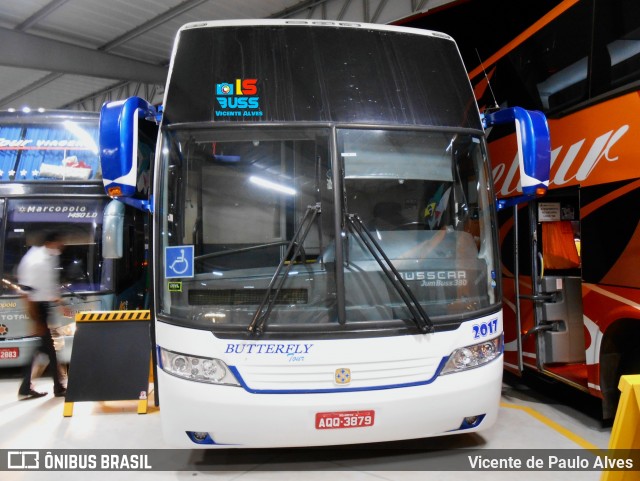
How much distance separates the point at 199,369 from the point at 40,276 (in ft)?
10.2

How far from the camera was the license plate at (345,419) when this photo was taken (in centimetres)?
320

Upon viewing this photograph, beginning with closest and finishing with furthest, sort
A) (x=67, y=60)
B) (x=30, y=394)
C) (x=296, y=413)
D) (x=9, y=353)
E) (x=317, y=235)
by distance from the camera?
1. (x=296, y=413)
2. (x=317, y=235)
3. (x=30, y=394)
4. (x=9, y=353)
5. (x=67, y=60)

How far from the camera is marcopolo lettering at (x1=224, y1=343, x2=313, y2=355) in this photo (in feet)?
10.5

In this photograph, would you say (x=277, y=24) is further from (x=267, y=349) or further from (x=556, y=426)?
(x=556, y=426)

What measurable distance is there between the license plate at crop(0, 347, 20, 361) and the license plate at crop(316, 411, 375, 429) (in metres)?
4.67

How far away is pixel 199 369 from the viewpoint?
326cm

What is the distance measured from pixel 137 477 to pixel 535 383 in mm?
4450

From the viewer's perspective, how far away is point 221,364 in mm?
3217

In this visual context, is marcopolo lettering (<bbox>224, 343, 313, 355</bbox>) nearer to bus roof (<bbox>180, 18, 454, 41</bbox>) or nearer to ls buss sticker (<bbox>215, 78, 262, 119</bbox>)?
ls buss sticker (<bbox>215, 78, 262, 119</bbox>)

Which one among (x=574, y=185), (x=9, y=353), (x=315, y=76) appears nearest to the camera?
(x=315, y=76)

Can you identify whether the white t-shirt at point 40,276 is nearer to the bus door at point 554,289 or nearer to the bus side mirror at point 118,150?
the bus side mirror at point 118,150

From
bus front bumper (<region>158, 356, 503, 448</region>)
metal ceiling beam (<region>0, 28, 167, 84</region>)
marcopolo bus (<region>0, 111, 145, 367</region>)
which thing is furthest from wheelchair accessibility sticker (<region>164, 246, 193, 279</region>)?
metal ceiling beam (<region>0, 28, 167, 84</region>)

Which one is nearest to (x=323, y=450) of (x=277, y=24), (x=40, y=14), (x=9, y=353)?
(x=277, y=24)

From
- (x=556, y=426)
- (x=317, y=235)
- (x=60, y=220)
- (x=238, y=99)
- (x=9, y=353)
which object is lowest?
(x=556, y=426)
